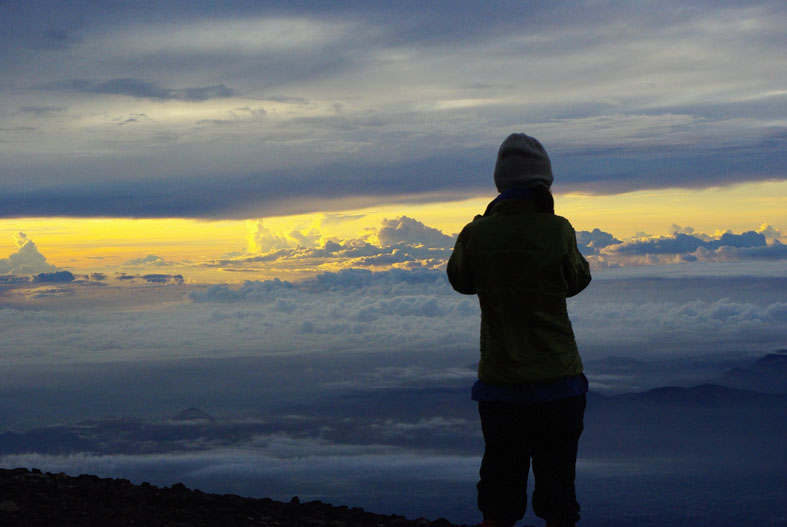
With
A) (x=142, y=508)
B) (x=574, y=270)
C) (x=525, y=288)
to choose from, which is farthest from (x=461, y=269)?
(x=142, y=508)

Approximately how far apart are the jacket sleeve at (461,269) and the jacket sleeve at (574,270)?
0.70 meters

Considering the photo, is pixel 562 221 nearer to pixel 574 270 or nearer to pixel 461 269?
pixel 574 270

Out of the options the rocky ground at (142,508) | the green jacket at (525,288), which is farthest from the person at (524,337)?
the rocky ground at (142,508)

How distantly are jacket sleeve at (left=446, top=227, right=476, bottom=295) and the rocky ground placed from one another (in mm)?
3904

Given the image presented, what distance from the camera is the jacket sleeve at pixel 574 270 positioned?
19.5 feet

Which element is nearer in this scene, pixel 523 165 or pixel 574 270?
pixel 574 270

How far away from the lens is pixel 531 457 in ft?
20.5

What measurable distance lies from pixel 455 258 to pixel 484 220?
1.25 feet

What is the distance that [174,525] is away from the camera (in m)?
8.22

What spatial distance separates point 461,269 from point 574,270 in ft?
2.70

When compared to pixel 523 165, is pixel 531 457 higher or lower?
lower

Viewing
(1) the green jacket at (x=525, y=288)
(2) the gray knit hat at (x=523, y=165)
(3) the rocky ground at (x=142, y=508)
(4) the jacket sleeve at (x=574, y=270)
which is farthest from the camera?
(3) the rocky ground at (x=142, y=508)

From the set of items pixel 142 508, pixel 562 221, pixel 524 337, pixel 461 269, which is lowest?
pixel 142 508

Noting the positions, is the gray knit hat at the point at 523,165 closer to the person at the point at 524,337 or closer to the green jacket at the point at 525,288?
the person at the point at 524,337
